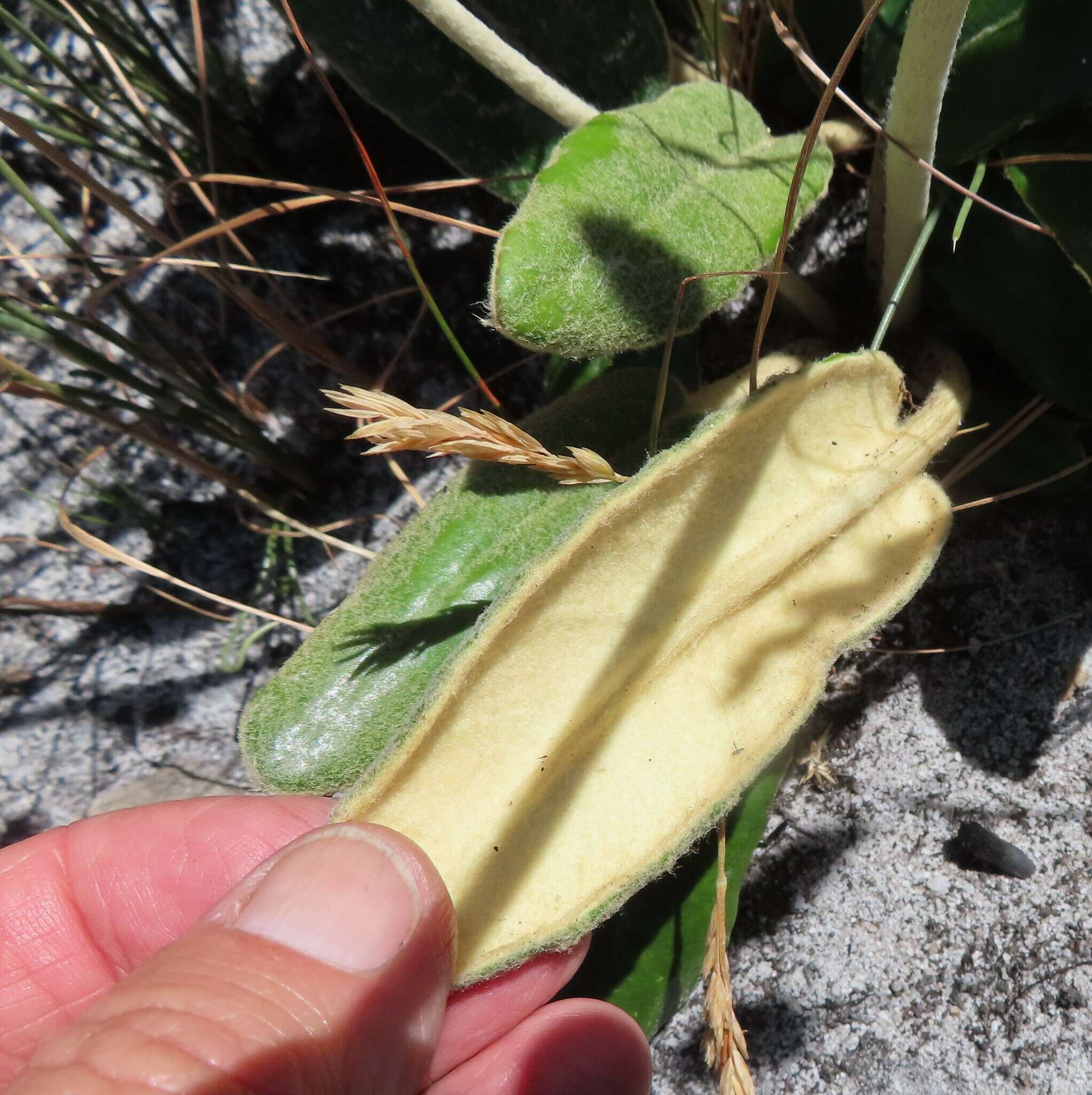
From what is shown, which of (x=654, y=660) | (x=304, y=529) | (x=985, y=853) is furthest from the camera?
(x=304, y=529)

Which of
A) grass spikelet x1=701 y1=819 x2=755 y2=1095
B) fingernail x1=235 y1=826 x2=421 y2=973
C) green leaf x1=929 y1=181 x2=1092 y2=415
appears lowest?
grass spikelet x1=701 y1=819 x2=755 y2=1095

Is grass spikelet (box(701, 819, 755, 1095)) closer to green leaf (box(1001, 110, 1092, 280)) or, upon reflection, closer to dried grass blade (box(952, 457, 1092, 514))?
dried grass blade (box(952, 457, 1092, 514))

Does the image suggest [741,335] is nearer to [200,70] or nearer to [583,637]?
[583,637]

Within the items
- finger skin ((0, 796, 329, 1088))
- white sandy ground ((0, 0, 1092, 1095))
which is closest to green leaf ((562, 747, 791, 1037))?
white sandy ground ((0, 0, 1092, 1095))

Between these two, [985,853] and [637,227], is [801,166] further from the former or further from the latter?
[985,853]

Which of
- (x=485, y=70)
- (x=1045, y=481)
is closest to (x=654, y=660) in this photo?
(x=1045, y=481)

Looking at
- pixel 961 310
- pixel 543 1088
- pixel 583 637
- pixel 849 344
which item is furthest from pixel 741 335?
pixel 543 1088
